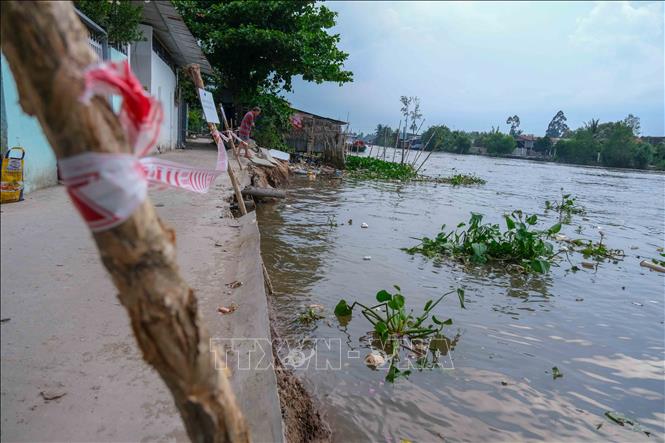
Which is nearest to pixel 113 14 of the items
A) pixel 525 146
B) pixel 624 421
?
pixel 624 421

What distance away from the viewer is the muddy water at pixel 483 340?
2900 millimetres

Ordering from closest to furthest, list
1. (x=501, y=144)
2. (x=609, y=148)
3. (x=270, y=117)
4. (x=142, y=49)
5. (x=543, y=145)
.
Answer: (x=142, y=49), (x=270, y=117), (x=609, y=148), (x=543, y=145), (x=501, y=144)

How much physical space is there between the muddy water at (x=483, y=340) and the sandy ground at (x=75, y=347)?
897mm

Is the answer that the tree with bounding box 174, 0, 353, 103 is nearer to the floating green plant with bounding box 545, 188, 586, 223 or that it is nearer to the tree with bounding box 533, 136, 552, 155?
the floating green plant with bounding box 545, 188, 586, 223

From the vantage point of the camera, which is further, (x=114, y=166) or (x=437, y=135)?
(x=437, y=135)

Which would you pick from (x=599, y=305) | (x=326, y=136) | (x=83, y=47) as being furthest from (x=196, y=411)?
(x=326, y=136)

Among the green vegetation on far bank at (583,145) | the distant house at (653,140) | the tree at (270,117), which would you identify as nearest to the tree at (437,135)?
the green vegetation on far bank at (583,145)

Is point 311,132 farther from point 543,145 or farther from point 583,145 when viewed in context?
point 543,145

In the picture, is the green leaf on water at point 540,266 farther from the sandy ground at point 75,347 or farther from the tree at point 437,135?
the tree at point 437,135

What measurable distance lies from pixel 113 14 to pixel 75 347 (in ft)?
5.14

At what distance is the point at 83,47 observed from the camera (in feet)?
2.32

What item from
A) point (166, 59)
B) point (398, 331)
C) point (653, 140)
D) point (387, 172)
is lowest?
point (398, 331)

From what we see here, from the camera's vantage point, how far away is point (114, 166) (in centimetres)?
72

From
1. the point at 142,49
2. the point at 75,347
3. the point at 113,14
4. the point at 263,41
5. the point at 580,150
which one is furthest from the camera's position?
the point at 580,150
